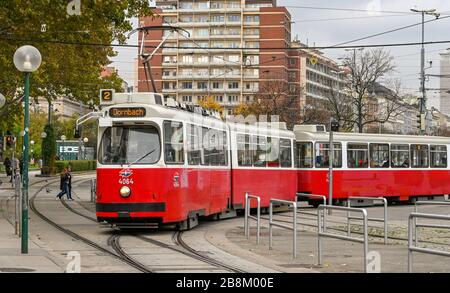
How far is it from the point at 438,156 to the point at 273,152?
1221cm

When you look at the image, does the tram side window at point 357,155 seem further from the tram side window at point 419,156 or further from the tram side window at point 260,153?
the tram side window at point 260,153

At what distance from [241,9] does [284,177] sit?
102311 millimetres

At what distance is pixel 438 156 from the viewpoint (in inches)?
1452


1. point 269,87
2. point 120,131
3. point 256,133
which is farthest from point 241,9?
point 120,131

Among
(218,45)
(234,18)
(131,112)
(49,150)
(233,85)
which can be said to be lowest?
(49,150)

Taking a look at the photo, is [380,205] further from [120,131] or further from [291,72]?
[291,72]

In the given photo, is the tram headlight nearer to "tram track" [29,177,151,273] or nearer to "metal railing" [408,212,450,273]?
"tram track" [29,177,151,273]

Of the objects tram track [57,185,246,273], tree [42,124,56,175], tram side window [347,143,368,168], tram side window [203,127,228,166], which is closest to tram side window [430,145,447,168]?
tram side window [347,143,368,168]

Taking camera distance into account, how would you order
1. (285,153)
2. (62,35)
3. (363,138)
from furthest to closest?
(363,138), (285,153), (62,35)

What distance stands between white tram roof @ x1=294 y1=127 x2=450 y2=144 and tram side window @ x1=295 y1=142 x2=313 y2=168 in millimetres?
248

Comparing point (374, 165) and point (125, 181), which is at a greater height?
point (374, 165)

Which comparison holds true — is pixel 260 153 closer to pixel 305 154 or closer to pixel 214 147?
pixel 214 147

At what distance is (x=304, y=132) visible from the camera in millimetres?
31922

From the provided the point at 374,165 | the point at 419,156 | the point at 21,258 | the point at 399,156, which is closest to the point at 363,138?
the point at 374,165
